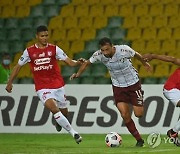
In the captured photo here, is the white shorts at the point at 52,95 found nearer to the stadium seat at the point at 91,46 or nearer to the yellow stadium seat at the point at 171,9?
the stadium seat at the point at 91,46

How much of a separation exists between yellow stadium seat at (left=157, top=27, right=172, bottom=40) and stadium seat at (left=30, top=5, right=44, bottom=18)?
409 centimetres

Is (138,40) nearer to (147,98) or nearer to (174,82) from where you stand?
(147,98)

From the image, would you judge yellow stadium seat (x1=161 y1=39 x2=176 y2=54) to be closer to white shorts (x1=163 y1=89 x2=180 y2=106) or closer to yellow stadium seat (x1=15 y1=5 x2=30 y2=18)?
yellow stadium seat (x1=15 y1=5 x2=30 y2=18)

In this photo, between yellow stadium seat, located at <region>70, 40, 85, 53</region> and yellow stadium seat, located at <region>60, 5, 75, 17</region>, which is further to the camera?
yellow stadium seat, located at <region>60, 5, 75, 17</region>

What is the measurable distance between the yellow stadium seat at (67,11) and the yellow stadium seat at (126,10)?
5.14 ft

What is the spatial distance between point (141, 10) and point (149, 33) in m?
0.88

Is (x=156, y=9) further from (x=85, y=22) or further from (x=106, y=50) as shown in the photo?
(x=106, y=50)

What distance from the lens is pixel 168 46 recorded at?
20.8 meters

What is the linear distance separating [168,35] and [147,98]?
12.2 feet

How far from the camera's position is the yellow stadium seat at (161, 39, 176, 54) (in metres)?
20.7

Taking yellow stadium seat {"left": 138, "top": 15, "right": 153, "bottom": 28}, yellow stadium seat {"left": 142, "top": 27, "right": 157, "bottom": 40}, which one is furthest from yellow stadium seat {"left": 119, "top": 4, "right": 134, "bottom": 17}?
yellow stadium seat {"left": 142, "top": 27, "right": 157, "bottom": 40}

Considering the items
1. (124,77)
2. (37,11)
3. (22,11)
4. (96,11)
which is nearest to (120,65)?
(124,77)

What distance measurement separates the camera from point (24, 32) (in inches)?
909

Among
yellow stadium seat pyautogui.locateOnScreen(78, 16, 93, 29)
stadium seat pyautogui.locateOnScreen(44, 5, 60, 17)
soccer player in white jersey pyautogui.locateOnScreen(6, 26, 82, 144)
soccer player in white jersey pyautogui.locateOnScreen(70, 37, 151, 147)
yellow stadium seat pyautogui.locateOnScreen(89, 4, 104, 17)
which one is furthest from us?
stadium seat pyautogui.locateOnScreen(44, 5, 60, 17)
